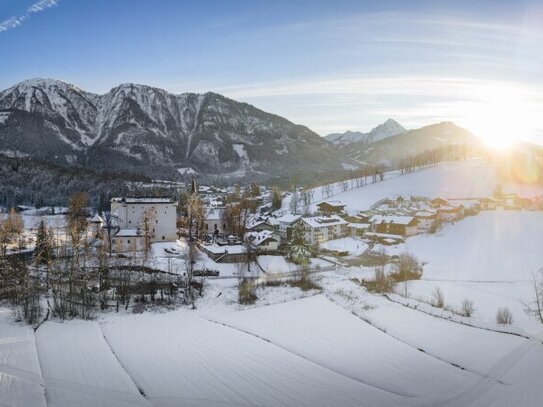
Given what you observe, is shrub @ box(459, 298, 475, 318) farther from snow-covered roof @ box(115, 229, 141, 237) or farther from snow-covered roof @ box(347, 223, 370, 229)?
snow-covered roof @ box(347, 223, 370, 229)

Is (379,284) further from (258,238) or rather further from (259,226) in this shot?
(259,226)

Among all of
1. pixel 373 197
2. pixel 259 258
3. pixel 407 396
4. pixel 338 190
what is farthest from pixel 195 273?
pixel 338 190

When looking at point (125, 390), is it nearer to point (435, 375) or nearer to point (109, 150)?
point (435, 375)

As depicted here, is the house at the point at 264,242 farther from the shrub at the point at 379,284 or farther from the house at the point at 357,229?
the house at the point at 357,229

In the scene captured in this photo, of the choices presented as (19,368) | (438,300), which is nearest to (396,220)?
(438,300)

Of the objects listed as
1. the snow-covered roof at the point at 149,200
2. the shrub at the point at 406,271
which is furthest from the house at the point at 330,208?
the shrub at the point at 406,271

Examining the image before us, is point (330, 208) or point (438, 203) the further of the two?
point (330, 208)

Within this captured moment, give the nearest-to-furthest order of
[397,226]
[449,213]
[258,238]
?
[258,238] < [397,226] < [449,213]
